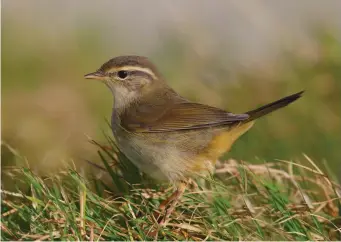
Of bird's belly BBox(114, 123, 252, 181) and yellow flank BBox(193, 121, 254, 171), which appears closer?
bird's belly BBox(114, 123, 252, 181)

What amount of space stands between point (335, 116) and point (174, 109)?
2984mm

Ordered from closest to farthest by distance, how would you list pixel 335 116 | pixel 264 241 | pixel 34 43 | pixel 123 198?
pixel 264 241, pixel 123 198, pixel 335 116, pixel 34 43

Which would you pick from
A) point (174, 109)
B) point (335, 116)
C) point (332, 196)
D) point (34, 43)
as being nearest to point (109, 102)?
point (34, 43)

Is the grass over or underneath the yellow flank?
underneath

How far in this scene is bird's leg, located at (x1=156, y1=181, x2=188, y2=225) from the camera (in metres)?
5.21

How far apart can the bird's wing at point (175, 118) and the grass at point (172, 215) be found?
32cm

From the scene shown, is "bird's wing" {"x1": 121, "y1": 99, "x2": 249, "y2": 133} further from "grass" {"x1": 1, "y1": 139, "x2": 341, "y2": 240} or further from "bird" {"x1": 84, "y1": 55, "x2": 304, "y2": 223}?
"grass" {"x1": 1, "y1": 139, "x2": 341, "y2": 240}

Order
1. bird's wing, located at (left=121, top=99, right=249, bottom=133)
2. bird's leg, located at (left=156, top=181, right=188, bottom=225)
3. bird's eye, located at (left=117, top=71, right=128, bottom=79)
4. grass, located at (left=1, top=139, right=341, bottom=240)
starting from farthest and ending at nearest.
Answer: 1. bird's eye, located at (left=117, top=71, right=128, bottom=79)
2. bird's wing, located at (left=121, top=99, right=249, bottom=133)
3. bird's leg, located at (left=156, top=181, right=188, bottom=225)
4. grass, located at (left=1, top=139, right=341, bottom=240)

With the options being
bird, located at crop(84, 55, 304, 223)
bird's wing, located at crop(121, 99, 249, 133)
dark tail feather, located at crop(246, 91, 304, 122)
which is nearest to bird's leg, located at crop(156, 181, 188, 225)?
bird, located at crop(84, 55, 304, 223)

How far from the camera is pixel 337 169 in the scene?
784cm

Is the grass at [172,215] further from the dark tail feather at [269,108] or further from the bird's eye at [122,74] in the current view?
the bird's eye at [122,74]

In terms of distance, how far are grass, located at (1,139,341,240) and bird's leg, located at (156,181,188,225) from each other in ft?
0.16

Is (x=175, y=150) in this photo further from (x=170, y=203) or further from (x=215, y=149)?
(x=170, y=203)

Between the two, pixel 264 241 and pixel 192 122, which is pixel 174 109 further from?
pixel 264 241
